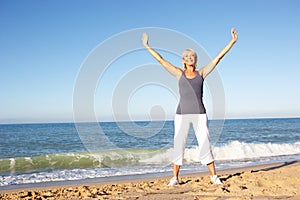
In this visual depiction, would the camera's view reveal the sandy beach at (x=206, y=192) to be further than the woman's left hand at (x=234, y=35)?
No

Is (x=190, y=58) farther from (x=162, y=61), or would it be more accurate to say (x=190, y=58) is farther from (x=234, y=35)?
(x=234, y=35)

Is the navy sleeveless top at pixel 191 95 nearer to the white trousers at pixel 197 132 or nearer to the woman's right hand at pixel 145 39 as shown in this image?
the white trousers at pixel 197 132

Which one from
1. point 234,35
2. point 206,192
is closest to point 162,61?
point 234,35

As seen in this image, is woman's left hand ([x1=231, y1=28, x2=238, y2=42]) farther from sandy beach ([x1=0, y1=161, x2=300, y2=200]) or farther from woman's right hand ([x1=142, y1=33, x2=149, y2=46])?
sandy beach ([x1=0, y1=161, x2=300, y2=200])

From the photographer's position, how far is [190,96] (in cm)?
428

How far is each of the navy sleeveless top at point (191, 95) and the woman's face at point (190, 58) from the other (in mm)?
187

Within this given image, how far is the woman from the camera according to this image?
4.27 m

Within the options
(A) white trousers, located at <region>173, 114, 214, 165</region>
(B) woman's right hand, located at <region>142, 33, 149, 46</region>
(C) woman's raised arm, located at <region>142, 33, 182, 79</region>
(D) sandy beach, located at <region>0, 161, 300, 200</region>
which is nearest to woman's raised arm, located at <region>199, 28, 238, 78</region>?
(C) woman's raised arm, located at <region>142, 33, 182, 79</region>

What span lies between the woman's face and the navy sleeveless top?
0.19m

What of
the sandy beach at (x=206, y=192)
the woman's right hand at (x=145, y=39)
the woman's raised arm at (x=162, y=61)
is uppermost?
the woman's right hand at (x=145, y=39)

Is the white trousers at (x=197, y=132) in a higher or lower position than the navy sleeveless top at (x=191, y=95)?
lower

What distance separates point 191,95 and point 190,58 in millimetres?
523

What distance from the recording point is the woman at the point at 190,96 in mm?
4273

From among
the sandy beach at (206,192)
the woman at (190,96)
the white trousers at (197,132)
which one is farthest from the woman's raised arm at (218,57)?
the sandy beach at (206,192)
